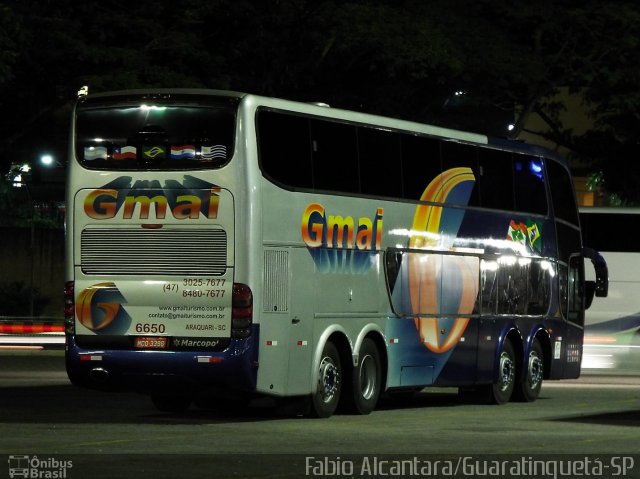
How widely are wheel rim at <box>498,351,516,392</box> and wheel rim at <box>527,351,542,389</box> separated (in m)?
0.35

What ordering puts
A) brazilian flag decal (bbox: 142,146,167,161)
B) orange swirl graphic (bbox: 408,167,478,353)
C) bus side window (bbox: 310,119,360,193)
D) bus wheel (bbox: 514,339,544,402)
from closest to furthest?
1. brazilian flag decal (bbox: 142,146,167,161)
2. bus side window (bbox: 310,119,360,193)
3. orange swirl graphic (bbox: 408,167,478,353)
4. bus wheel (bbox: 514,339,544,402)

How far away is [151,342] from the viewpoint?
19672mm

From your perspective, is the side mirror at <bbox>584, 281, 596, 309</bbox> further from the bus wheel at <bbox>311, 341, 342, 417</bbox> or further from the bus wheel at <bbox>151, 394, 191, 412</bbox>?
the bus wheel at <bbox>151, 394, 191, 412</bbox>

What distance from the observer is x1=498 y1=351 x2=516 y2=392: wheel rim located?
25.0 metres

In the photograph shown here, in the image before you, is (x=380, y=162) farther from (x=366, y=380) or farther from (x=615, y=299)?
(x=615, y=299)

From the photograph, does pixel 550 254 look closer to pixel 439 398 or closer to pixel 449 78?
pixel 439 398

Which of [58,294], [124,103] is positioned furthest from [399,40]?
[124,103]

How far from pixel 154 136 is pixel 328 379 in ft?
11.6

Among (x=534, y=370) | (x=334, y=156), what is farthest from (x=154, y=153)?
(x=534, y=370)

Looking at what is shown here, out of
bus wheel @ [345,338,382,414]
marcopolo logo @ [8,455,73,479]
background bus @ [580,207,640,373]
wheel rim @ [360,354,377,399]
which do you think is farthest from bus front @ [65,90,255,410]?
background bus @ [580,207,640,373]

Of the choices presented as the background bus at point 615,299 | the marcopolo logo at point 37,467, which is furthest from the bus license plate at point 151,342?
the background bus at point 615,299

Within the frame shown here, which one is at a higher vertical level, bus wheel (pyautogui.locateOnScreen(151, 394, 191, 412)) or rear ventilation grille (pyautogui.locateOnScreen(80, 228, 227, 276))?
rear ventilation grille (pyautogui.locateOnScreen(80, 228, 227, 276))

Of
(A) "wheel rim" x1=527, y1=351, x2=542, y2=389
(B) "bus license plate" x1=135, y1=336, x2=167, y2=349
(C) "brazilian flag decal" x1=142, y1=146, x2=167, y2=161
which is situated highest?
(C) "brazilian flag decal" x1=142, y1=146, x2=167, y2=161

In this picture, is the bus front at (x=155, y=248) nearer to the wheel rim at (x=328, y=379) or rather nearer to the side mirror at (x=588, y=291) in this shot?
the wheel rim at (x=328, y=379)
